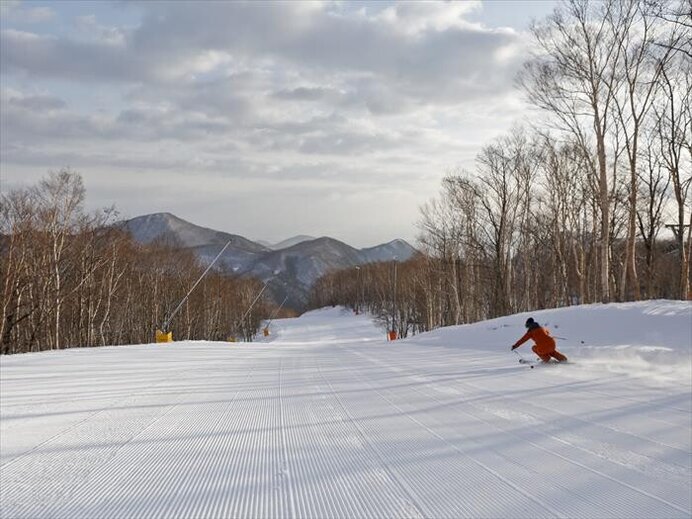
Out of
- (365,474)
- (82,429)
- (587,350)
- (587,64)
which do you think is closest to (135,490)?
(365,474)

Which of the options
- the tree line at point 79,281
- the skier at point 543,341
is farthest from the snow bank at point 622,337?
the tree line at point 79,281

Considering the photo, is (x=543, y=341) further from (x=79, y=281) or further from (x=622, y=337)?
(x=79, y=281)

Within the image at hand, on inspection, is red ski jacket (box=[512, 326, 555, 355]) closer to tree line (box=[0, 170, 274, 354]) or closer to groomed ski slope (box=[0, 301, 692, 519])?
groomed ski slope (box=[0, 301, 692, 519])

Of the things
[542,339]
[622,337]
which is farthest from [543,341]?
[622,337]

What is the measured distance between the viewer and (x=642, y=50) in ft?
76.6

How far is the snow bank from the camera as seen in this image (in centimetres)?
1179

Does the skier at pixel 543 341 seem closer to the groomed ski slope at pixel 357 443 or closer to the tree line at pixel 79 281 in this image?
the groomed ski slope at pixel 357 443

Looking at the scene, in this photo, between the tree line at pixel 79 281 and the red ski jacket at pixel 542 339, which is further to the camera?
the tree line at pixel 79 281

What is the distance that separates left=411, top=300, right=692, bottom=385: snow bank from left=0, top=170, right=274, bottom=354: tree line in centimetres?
2602

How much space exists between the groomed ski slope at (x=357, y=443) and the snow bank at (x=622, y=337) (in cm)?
16

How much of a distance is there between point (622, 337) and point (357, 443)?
13048 millimetres

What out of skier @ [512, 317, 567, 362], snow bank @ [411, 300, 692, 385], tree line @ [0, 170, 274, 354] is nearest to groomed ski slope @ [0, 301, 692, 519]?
snow bank @ [411, 300, 692, 385]

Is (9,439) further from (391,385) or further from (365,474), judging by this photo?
(391,385)

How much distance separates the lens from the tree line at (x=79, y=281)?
33.6m
